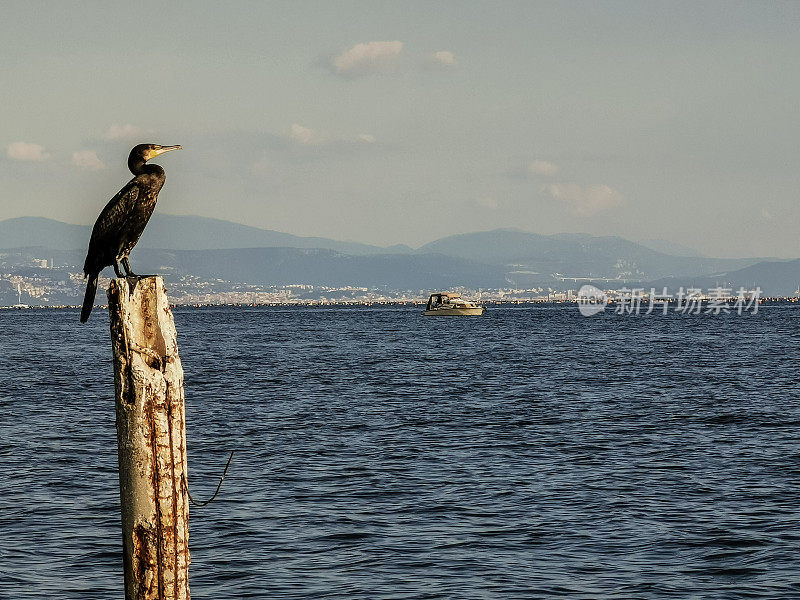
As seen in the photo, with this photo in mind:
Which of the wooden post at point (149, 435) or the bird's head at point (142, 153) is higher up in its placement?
the bird's head at point (142, 153)

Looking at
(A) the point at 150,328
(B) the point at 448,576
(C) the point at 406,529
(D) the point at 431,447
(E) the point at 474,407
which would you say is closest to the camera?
(A) the point at 150,328

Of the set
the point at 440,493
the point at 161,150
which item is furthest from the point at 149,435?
the point at 440,493

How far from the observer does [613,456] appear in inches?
1113

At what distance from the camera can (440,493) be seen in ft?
75.5

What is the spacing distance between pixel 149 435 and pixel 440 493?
41.3 feet

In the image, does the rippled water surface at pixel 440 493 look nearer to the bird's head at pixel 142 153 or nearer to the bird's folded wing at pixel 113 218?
the bird's folded wing at pixel 113 218

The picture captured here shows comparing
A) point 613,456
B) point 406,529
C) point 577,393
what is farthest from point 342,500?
point 577,393

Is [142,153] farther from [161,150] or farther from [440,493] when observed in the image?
[440,493]

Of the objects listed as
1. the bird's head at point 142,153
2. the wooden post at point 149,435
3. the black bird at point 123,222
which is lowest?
the wooden post at point 149,435

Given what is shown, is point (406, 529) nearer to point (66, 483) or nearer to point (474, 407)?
point (66, 483)

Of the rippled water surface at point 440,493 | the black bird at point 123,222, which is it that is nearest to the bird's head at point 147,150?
the black bird at point 123,222

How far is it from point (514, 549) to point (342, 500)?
511 cm

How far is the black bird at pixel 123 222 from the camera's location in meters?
13.7

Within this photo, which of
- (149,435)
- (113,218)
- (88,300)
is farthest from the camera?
(113,218)
